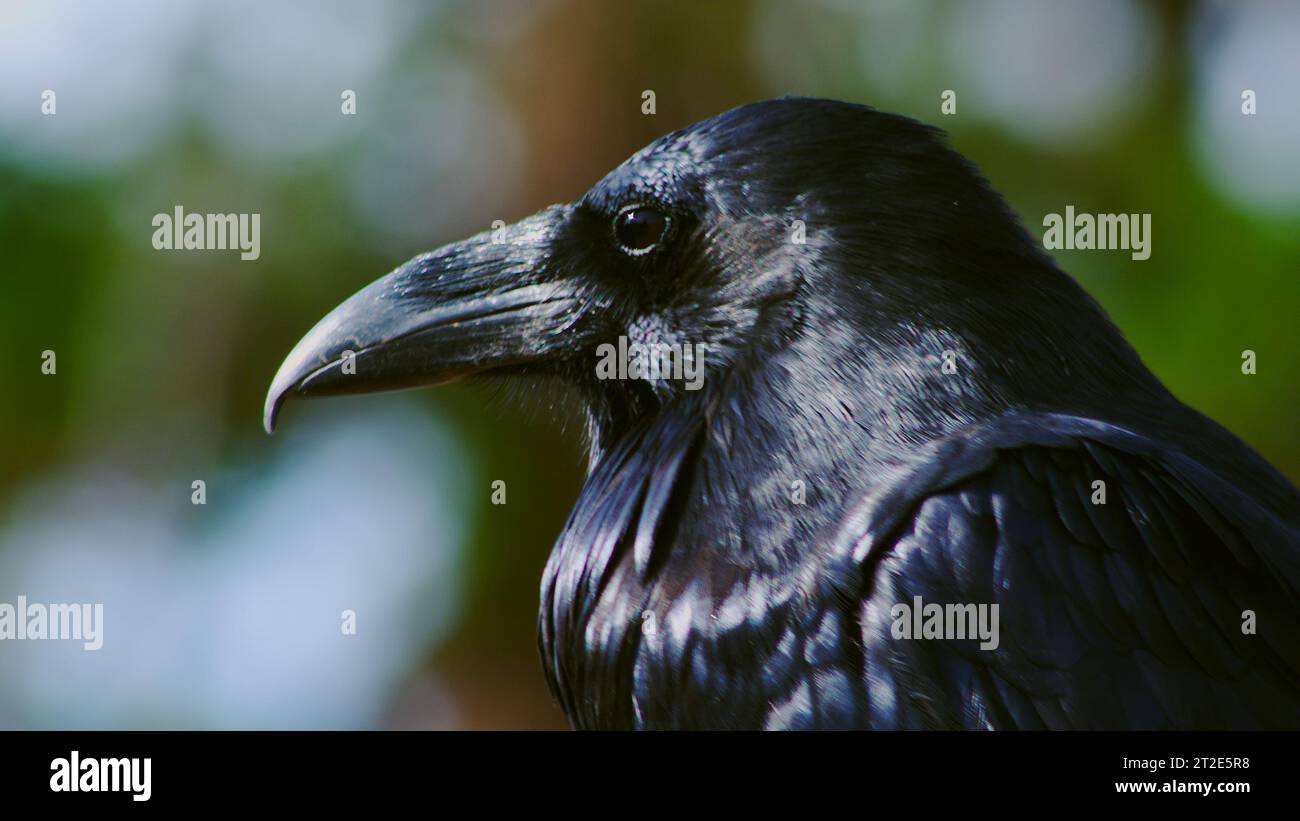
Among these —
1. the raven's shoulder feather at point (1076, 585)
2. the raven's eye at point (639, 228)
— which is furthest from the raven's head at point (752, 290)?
the raven's shoulder feather at point (1076, 585)

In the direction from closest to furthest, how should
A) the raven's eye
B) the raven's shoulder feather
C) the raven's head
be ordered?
the raven's shoulder feather < the raven's head < the raven's eye

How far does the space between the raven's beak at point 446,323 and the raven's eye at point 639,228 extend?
165 millimetres

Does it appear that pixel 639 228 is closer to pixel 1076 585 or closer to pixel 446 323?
pixel 446 323

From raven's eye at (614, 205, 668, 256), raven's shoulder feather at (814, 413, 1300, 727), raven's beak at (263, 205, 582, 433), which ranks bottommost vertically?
raven's shoulder feather at (814, 413, 1300, 727)

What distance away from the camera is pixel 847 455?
103 inches

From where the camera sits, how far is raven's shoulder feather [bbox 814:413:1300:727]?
2.36 meters

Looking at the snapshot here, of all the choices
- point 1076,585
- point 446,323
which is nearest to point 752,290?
point 446,323

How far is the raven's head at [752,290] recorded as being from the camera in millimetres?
2699

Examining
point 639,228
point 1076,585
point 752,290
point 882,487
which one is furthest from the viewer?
point 639,228

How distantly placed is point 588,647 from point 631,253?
2.80 ft

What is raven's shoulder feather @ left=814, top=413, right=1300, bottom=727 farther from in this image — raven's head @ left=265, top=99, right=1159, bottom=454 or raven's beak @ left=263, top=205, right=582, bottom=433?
raven's beak @ left=263, top=205, right=582, bottom=433

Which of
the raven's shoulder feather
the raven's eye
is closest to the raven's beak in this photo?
the raven's eye

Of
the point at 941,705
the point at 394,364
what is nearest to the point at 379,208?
the point at 394,364

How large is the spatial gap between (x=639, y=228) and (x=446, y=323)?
0.48 m
